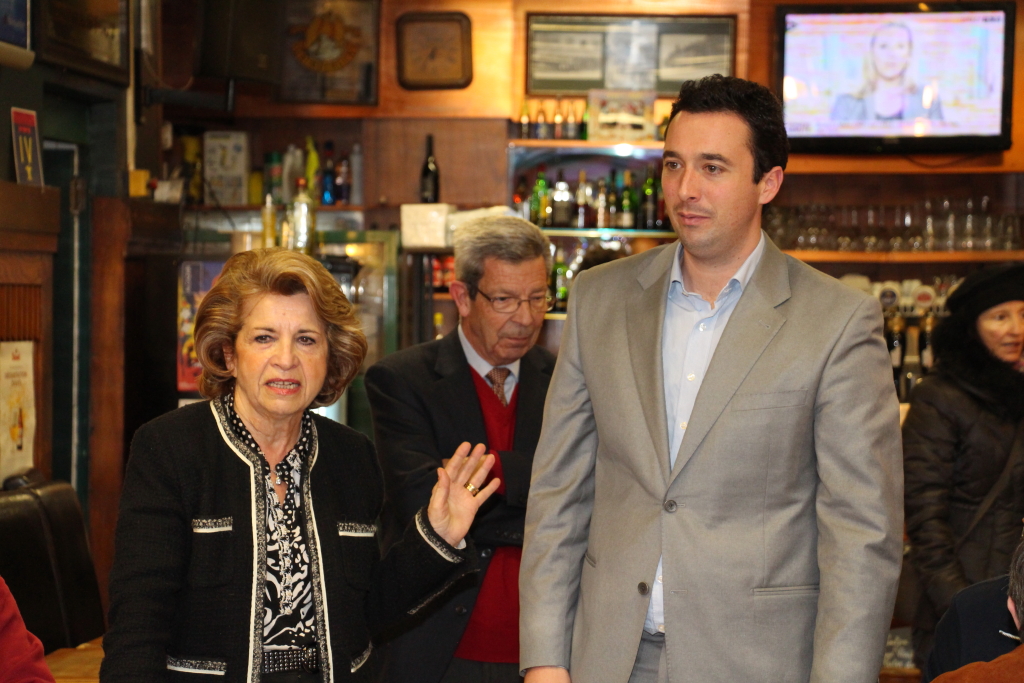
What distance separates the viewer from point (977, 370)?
2.90 m

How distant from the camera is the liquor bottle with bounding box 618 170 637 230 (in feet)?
18.7

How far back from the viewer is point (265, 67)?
4.95 meters

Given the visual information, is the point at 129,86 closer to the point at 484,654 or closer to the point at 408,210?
the point at 408,210

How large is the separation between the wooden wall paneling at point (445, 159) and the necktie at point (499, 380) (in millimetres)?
3338

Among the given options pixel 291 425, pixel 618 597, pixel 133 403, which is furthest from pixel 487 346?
pixel 133 403

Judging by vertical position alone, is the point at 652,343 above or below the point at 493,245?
below

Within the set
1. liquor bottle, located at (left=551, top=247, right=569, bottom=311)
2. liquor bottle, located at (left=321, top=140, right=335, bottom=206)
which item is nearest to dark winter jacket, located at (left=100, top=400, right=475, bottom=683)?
liquor bottle, located at (left=551, top=247, right=569, bottom=311)

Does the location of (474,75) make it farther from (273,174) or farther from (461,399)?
(461,399)

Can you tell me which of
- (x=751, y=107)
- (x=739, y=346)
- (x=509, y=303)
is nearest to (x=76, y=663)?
(x=509, y=303)

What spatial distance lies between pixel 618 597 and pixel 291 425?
703mm

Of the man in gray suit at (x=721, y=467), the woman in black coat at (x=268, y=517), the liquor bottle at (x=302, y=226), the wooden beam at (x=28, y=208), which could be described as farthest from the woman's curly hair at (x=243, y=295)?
the liquor bottle at (x=302, y=226)

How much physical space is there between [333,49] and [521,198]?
1.32m

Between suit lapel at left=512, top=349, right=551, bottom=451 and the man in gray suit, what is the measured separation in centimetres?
61

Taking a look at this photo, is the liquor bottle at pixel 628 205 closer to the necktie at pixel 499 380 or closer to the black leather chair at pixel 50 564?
the necktie at pixel 499 380
